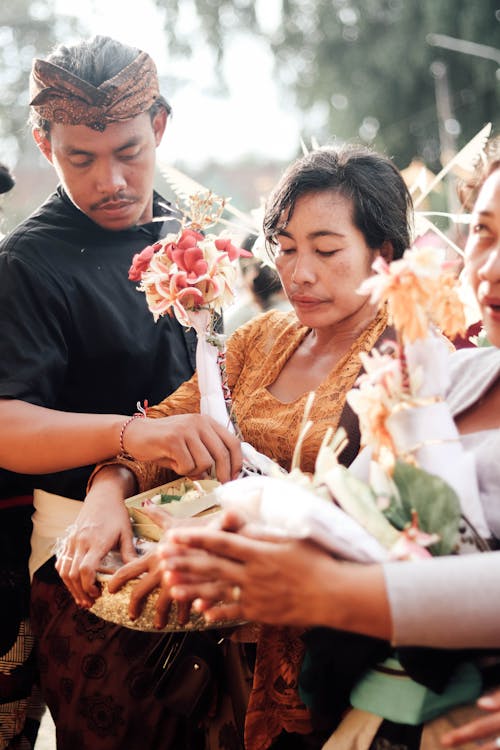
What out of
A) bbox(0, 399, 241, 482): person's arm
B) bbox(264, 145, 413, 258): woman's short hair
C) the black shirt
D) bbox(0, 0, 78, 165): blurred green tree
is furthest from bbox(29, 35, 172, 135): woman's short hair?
bbox(0, 0, 78, 165): blurred green tree

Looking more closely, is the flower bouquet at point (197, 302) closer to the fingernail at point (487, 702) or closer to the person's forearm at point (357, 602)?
the person's forearm at point (357, 602)

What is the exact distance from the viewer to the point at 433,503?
152cm

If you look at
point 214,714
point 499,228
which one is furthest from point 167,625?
point 499,228

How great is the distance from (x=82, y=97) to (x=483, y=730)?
6.80ft

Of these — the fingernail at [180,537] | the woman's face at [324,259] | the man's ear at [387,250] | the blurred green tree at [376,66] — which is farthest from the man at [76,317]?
the blurred green tree at [376,66]

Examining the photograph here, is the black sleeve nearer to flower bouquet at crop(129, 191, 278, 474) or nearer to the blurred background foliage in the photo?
flower bouquet at crop(129, 191, 278, 474)

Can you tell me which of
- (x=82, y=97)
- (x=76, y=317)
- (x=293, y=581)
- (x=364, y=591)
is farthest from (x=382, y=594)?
(x=82, y=97)

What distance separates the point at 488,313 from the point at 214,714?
1.28 m

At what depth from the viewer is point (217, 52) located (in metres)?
17.0

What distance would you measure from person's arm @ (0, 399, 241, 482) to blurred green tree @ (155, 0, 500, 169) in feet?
44.2

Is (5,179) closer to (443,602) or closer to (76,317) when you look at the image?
(76,317)

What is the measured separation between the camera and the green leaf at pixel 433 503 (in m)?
1.51

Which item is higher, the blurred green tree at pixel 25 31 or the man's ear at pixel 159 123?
the man's ear at pixel 159 123

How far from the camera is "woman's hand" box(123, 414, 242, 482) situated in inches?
82.8
